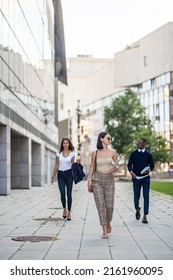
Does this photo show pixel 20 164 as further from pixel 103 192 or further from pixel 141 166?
pixel 103 192

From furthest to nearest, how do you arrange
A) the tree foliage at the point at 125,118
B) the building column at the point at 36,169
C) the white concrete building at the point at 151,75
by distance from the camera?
the white concrete building at the point at 151,75 < the tree foliage at the point at 125,118 < the building column at the point at 36,169

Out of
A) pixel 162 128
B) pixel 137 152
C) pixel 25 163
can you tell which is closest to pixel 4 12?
pixel 25 163

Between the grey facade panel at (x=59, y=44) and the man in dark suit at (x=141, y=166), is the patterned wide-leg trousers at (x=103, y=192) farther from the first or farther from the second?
the grey facade panel at (x=59, y=44)

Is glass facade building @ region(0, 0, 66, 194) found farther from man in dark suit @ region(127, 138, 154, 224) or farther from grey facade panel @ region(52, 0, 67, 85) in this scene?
man in dark suit @ region(127, 138, 154, 224)

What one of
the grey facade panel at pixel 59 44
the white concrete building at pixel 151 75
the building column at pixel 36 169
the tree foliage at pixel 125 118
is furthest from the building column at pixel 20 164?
the white concrete building at pixel 151 75

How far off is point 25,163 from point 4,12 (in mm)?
11539

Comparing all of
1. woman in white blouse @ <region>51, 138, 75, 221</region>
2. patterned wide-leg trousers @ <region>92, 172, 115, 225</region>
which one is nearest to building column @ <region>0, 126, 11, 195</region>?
→ woman in white blouse @ <region>51, 138, 75, 221</region>

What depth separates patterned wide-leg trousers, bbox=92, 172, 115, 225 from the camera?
10.7m

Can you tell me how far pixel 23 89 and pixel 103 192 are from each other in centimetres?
2546

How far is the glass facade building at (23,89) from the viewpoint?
92.2ft

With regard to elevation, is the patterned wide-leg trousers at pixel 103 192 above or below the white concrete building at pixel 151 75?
below

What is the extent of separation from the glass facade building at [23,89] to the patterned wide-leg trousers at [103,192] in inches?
637
